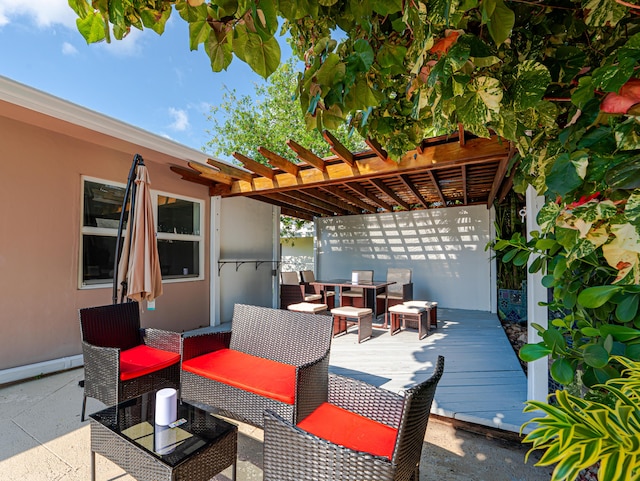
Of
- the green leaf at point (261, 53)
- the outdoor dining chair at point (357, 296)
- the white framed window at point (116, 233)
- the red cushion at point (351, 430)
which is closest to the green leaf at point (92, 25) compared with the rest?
the green leaf at point (261, 53)

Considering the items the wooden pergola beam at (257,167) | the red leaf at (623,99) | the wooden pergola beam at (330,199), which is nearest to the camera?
the red leaf at (623,99)

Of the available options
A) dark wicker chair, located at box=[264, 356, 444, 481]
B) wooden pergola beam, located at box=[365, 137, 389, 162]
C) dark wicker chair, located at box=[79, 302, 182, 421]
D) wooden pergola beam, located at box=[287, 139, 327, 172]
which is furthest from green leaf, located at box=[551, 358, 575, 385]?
wooden pergola beam, located at box=[287, 139, 327, 172]

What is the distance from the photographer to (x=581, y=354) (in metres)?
0.97

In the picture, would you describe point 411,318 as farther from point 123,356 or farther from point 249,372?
point 123,356

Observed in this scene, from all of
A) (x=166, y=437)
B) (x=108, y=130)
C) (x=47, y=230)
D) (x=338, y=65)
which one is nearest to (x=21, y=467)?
(x=166, y=437)

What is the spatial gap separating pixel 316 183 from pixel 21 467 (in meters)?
4.30

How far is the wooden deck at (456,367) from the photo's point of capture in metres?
2.64

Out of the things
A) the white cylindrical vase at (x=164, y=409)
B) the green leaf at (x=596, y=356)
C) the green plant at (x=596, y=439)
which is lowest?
the white cylindrical vase at (x=164, y=409)

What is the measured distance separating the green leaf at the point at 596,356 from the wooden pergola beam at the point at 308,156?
3358 mm

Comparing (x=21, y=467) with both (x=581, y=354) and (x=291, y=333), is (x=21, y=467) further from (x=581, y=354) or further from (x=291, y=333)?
(x=581, y=354)

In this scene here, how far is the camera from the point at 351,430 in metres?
1.69

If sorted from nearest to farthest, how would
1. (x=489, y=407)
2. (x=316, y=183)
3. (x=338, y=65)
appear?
(x=338, y=65), (x=489, y=407), (x=316, y=183)

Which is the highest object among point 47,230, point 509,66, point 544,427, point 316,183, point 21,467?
point 316,183

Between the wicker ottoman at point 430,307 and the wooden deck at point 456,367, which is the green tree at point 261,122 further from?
the wooden deck at point 456,367
